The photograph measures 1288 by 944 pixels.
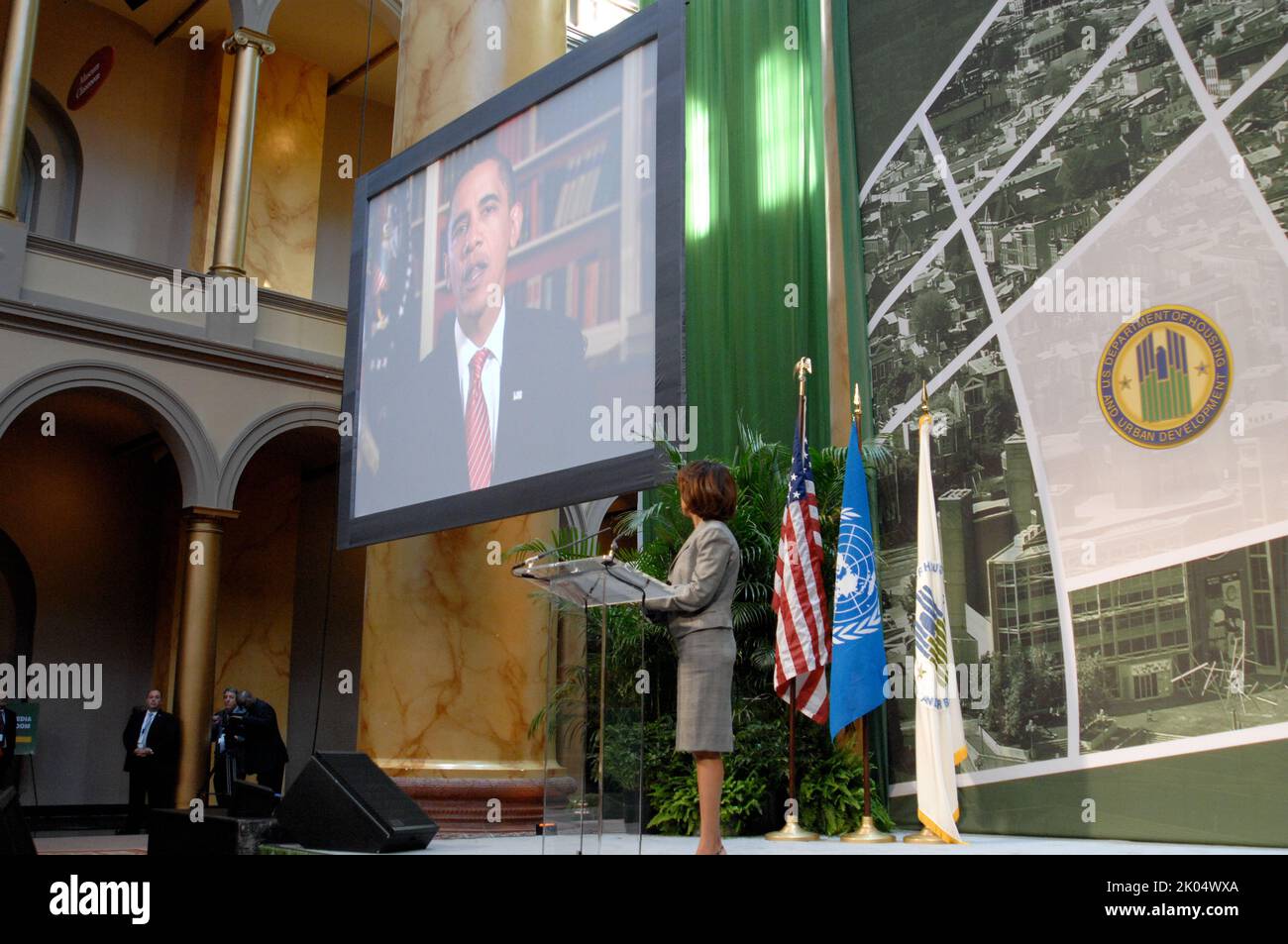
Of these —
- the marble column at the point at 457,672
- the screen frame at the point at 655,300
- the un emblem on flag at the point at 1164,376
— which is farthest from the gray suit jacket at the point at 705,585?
the un emblem on flag at the point at 1164,376

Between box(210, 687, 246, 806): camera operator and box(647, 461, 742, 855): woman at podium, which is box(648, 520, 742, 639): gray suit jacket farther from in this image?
box(210, 687, 246, 806): camera operator

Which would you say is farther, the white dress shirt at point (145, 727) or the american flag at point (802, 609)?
the white dress shirt at point (145, 727)

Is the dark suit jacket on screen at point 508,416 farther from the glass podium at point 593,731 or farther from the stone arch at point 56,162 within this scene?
the stone arch at point 56,162

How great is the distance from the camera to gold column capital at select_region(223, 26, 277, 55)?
41.7 ft

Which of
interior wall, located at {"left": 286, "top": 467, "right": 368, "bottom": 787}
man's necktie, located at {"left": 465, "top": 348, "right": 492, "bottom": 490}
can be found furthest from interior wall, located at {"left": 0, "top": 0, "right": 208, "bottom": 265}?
man's necktie, located at {"left": 465, "top": 348, "right": 492, "bottom": 490}

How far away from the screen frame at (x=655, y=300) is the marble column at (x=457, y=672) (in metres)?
0.34

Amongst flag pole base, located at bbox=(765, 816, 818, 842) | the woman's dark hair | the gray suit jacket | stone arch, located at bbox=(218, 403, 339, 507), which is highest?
stone arch, located at bbox=(218, 403, 339, 507)

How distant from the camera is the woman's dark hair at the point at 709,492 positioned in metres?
4.27

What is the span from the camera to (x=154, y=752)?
10.8 m

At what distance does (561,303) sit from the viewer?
6551 millimetres

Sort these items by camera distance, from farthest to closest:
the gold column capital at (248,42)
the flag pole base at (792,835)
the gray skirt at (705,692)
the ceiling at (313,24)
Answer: the ceiling at (313,24)
the gold column capital at (248,42)
the flag pole base at (792,835)
the gray skirt at (705,692)

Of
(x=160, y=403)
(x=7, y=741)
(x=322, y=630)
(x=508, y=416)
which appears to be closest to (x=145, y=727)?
(x=7, y=741)

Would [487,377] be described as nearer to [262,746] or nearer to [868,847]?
[868,847]

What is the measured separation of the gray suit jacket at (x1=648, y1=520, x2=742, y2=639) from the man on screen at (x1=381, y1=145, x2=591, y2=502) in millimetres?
2051
